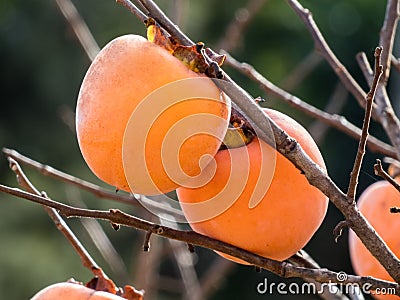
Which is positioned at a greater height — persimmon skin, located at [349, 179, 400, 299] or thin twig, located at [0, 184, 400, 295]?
persimmon skin, located at [349, 179, 400, 299]

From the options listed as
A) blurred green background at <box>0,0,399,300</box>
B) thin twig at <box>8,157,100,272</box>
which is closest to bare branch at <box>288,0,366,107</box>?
thin twig at <box>8,157,100,272</box>

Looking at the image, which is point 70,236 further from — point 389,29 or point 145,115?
point 389,29

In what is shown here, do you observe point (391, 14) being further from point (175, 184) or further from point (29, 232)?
point (29, 232)

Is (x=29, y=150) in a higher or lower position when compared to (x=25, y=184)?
higher

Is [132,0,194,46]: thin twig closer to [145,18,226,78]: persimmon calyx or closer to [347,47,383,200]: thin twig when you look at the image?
[145,18,226,78]: persimmon calyx

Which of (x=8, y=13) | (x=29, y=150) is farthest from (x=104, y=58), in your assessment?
(x=8, y=13)

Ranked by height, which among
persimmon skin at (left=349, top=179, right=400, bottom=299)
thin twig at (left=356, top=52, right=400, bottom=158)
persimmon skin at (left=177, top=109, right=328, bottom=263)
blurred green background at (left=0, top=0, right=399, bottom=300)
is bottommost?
persimmon skin at (left=177, top=109, right=328, bottom=263)
